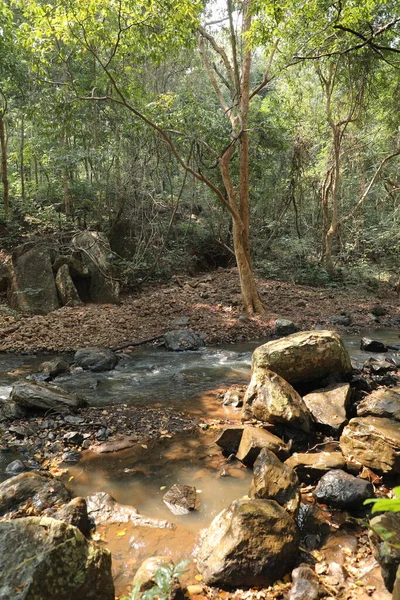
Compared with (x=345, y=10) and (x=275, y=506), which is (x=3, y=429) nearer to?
(x=275, y=506)

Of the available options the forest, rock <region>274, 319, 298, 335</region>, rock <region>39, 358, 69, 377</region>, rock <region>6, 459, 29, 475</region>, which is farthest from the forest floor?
rock <region>6, 459, 29, 475</region>

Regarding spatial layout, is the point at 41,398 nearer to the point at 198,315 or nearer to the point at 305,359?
the point at 305,359

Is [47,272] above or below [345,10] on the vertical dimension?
below

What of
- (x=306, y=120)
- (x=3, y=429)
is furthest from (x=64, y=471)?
(x=306, y=120)

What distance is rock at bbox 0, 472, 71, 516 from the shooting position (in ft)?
12.5

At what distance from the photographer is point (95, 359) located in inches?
338

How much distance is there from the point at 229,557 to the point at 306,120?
18303 millimetres

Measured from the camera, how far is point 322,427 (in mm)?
5434

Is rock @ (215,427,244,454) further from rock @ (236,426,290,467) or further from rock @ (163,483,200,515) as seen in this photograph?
rock @ (163,483,200,515)

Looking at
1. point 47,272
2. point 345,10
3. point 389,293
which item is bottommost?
point 389,293

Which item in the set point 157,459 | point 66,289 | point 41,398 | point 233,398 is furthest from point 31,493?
point 66,289

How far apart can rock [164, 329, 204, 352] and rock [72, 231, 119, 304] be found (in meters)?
3.55

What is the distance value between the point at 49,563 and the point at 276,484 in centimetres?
226

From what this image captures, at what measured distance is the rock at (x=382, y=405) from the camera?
525cm
